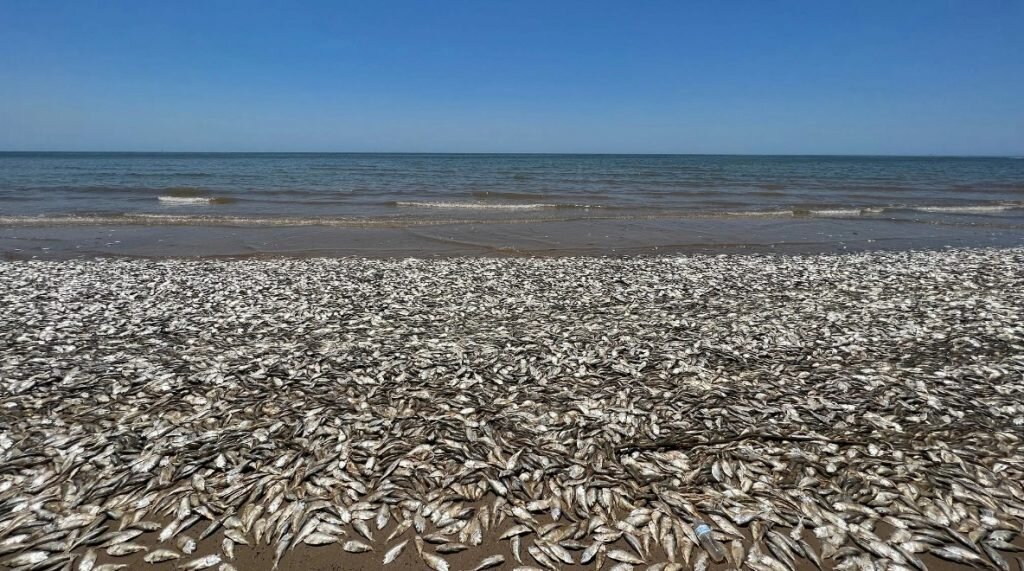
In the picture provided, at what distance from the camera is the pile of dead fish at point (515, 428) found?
4648 millimetres

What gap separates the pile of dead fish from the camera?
465 cm

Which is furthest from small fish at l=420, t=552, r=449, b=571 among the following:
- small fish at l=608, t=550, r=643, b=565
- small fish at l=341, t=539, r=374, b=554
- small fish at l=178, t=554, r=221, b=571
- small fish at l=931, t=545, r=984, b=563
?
small fish at l=931, t=545, r=984, b=563

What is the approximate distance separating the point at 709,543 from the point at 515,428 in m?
2.50

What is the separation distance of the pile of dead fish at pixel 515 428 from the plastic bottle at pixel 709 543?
0.08 metres

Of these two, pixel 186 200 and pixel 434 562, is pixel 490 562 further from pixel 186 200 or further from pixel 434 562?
pixel 186 200

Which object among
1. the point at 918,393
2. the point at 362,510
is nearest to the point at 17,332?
the point at 362,510

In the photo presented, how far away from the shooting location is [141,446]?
5785 millimetres

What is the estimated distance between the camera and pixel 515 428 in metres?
6.31

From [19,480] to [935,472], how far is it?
9486 millimetres

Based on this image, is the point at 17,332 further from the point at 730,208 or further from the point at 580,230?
the point at 730,208

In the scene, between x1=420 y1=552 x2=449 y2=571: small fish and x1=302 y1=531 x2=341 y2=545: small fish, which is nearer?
x1=420 y1=552 x2=449 y2=571: small fish

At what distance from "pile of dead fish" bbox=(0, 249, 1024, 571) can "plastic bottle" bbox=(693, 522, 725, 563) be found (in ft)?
0.27

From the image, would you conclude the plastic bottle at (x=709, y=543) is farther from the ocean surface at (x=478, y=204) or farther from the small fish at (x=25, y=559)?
the ocean surface at (x=478, y=204)

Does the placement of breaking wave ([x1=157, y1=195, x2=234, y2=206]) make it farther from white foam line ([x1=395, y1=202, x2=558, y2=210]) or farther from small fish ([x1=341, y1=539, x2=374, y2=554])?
small fish ([x1=341, y1=539, x2=374, y2=554])
